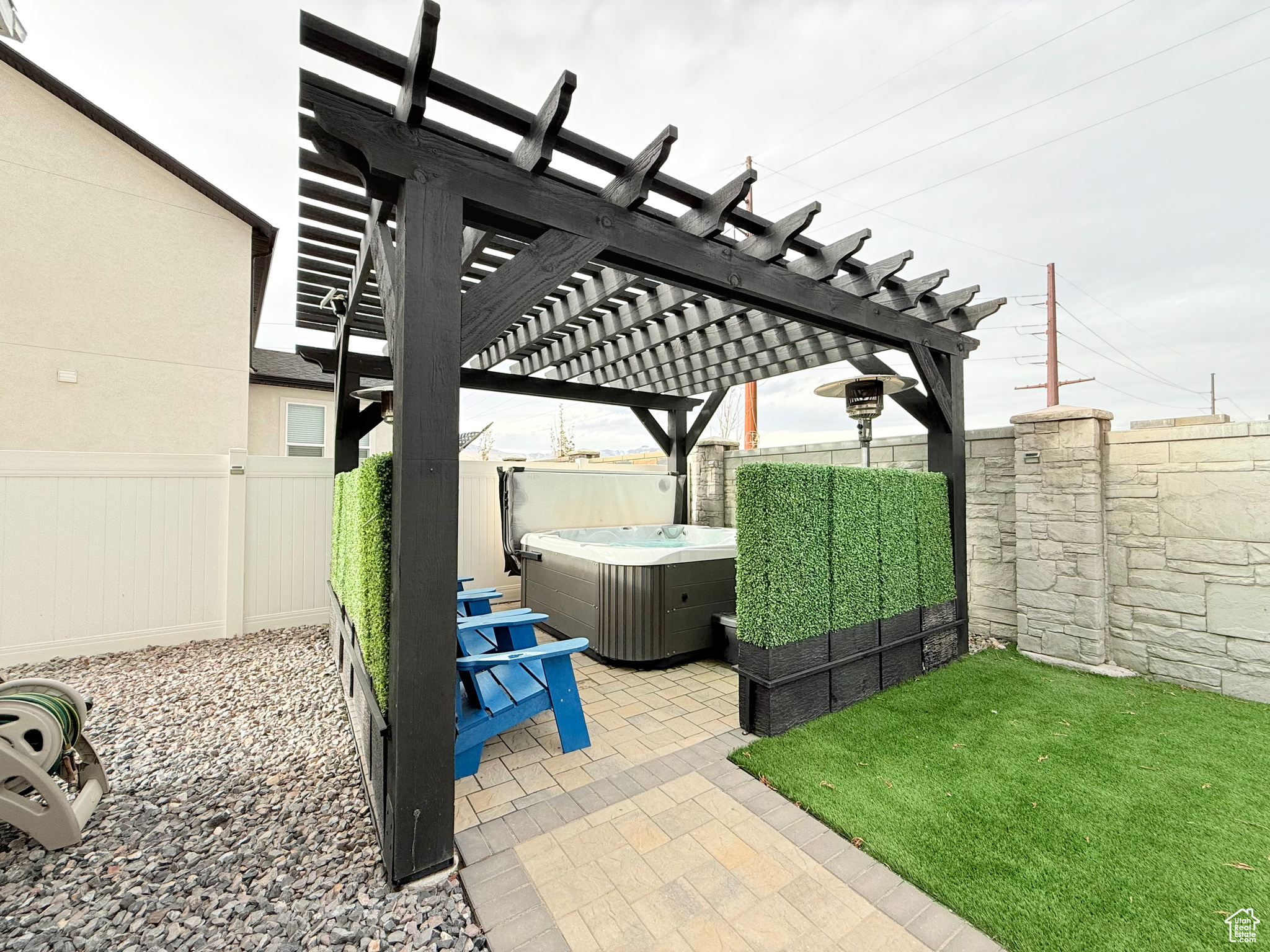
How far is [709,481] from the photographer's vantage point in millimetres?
6828

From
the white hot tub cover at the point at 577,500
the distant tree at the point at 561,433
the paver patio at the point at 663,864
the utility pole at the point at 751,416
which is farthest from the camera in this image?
the distant tree at the point at 561,433

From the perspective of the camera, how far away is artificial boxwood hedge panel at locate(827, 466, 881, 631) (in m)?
3.15

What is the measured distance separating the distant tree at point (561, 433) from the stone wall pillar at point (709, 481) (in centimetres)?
799

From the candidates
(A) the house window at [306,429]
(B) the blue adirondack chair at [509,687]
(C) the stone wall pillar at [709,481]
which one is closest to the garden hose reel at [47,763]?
(B) the blue adirondack chair at [509,687]

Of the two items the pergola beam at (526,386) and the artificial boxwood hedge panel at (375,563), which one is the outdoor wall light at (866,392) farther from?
the artificial boxwood hedge panel at (375,563)

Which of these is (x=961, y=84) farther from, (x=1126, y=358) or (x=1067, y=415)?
(x=1126, y=358)

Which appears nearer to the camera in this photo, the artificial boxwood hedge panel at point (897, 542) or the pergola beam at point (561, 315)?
the pergola beam at point (561, 315)

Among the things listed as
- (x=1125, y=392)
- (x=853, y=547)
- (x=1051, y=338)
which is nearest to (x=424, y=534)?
(x=853, y=547)

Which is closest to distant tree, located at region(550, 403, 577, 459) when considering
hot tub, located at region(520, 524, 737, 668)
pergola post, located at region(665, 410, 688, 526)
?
pergola post, located at region(665, 410, 688, 526)

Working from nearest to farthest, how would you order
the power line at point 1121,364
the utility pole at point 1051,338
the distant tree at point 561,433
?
the utility pole at point 1051,338 → the power line at point 1121,364 → the distant tree at point 561,433

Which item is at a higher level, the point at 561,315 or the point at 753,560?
the point at 561,315

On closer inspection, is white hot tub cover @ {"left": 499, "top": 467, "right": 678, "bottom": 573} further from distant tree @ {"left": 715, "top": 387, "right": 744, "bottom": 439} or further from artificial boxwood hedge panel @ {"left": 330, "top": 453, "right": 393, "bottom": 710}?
distant tree @ {"left": 715, "top": 387, "right": 744, "bottom": 439}

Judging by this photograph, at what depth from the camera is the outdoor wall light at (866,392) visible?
12.1 feet

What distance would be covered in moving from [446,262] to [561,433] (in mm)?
13322
